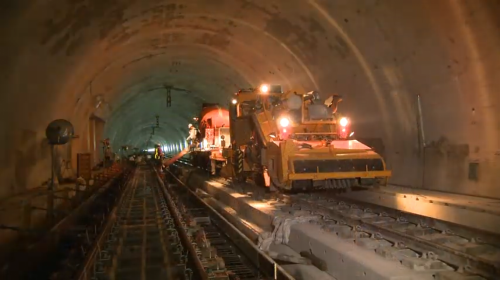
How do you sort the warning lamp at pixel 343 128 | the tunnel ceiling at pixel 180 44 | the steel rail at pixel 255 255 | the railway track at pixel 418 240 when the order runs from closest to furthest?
1. the railway track at pixel 418 240
2. the steel rail at pixel 255 255
3. the warning lamp at pixel 343 128
4. the tunnel ceiling at pixel 180 44

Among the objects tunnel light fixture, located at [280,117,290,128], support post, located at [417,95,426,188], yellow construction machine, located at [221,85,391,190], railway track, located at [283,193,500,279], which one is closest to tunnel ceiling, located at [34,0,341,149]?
yellow construction machine, located at [221,85,391,190]

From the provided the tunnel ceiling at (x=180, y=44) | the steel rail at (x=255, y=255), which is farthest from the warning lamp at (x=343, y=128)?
the steel rail at (x=255, y=255)

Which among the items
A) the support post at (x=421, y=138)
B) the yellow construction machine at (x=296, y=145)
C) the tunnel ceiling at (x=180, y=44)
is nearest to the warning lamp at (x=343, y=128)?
the yellow construction machine at (x=296, y=145)

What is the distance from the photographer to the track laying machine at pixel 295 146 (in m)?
8.95

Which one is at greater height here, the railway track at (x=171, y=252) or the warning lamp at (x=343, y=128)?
the warning lamp at (x=343, y=128)

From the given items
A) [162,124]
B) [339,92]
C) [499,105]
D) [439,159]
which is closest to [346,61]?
[339,92]

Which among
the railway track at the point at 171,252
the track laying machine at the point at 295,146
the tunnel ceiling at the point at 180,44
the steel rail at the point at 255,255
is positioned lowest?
the railway track at the point at 171,252

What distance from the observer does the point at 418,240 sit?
18.9 ft

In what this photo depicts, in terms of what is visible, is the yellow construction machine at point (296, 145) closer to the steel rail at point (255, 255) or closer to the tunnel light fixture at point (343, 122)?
the tunnel light fixture at point (343, 122)

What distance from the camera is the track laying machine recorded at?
29.4 ft

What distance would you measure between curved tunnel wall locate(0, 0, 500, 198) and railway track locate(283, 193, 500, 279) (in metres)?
2.56

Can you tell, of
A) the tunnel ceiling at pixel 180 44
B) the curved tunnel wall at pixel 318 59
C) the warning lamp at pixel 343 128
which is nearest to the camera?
the curved tunnel wall at pixel 318 59

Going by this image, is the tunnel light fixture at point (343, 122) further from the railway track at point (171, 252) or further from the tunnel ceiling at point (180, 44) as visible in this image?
the railway track at point (171, 252)

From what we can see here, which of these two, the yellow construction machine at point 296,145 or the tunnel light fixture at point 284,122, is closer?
the yellow construction machine at point 296,145
